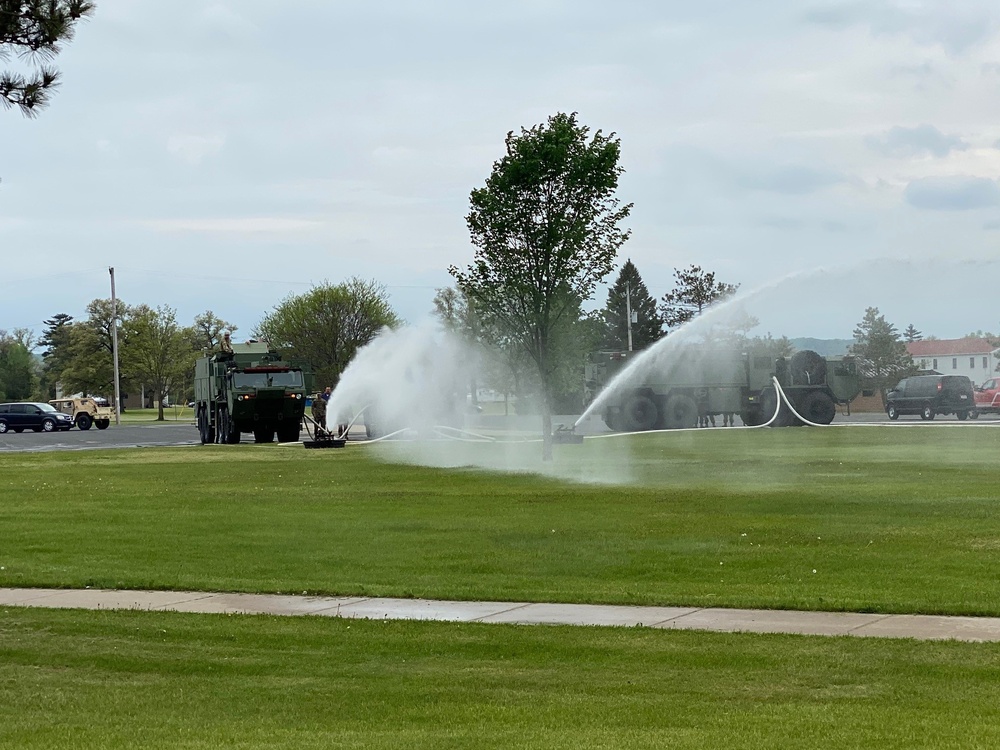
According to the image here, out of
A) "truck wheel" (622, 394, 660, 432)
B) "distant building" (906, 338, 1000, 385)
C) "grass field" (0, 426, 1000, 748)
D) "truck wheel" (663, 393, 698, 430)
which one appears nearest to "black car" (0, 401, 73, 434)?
"truck wheel" (622, 394, 660, 432)

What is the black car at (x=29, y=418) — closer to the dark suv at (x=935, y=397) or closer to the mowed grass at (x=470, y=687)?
the dark suv at (x=935, y=397)

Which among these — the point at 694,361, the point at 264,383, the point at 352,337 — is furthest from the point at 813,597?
the point at 352,337

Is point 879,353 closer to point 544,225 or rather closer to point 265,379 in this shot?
point 265,379

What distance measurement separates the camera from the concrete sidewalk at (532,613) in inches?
396

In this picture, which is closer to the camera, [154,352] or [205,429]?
[205,429]

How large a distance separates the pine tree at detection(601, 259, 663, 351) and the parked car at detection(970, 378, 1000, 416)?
126ft

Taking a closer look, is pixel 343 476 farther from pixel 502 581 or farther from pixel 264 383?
pixel 264 383

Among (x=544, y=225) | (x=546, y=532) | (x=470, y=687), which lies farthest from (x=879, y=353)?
(x=470, y=687)

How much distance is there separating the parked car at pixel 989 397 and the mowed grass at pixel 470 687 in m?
52.2

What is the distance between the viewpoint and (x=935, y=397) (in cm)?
5819

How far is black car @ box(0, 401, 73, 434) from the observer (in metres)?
69.4

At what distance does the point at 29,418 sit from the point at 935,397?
1707 inches

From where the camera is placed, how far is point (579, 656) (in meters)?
9.39

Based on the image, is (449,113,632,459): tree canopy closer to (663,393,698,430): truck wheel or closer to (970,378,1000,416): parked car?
(663,393,698,430): truck wheel
